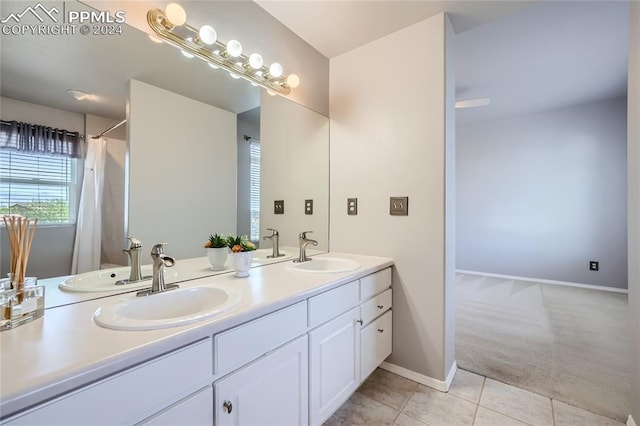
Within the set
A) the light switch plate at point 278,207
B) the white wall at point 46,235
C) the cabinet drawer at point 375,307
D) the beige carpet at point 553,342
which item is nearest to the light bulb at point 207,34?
the white wall at point 46,235

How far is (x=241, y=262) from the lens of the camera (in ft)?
4.57

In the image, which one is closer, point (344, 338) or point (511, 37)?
point (344, 338)

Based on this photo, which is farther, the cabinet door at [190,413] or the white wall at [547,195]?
the white wall at [547,195]

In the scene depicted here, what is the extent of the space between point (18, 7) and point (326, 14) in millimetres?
1478

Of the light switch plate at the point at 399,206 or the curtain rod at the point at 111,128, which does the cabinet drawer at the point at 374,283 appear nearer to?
the light switch plate at the point at 399,206

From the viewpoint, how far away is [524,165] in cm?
413

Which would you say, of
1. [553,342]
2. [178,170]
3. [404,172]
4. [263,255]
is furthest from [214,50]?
[553,342]

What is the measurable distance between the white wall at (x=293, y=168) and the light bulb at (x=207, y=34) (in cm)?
46

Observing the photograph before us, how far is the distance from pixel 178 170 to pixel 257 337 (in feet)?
2.98

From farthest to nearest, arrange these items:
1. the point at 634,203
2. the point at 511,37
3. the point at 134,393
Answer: the point at 511,37 < the point at 634,203 < the point at 134,393

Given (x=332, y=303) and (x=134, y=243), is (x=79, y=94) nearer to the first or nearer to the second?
(x=134, y=243)

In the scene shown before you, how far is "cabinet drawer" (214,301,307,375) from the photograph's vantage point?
888 millimetres

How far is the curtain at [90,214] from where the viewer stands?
104 cm

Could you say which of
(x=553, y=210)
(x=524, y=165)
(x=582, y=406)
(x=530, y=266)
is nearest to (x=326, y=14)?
(x=582, y=406)
